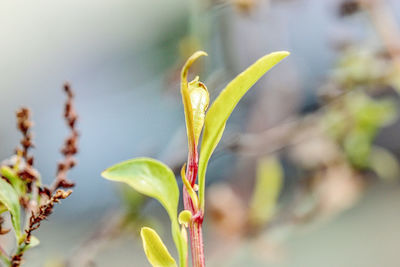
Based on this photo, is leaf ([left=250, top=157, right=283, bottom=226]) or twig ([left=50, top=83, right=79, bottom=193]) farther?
leaf ([left=250, top=157, right=283, bottom=226])

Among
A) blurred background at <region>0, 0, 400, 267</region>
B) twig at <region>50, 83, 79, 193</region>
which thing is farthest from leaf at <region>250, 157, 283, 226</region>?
twig at <region>50, 83, 79, 193</region>

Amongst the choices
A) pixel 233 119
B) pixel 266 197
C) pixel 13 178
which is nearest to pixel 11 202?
pixel 13 178

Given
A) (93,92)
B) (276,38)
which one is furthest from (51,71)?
(276,38)

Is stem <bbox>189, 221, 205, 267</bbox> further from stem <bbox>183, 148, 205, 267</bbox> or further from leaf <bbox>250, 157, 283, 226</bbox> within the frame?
leaf <bbox>250, 157, 283, 226</bbox>

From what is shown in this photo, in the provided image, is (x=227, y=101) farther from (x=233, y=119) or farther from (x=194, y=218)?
(x=233, y=119)

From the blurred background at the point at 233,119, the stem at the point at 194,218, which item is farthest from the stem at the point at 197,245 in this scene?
the blurred background at the point at 233,119

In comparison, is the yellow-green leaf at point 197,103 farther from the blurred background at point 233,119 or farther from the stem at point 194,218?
the blurred background at point 233,119

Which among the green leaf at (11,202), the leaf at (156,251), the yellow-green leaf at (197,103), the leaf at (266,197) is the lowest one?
the leaf at (266,197)
